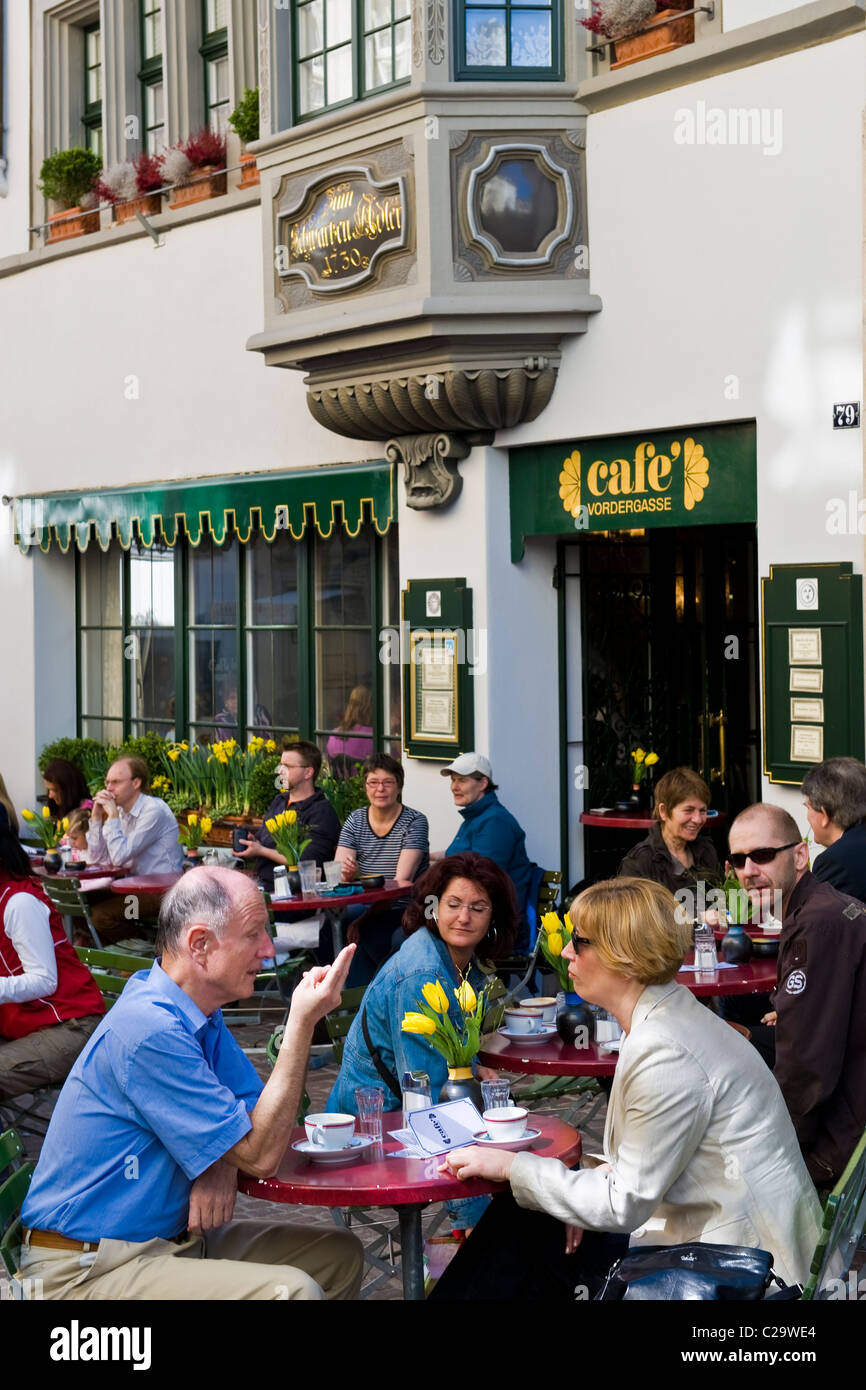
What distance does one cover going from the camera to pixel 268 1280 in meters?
3.92

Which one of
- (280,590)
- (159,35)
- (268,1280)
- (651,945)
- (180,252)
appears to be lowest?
(268,1280)

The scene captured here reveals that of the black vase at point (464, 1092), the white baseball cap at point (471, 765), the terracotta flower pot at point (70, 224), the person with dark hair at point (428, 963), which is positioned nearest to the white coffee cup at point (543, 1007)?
the person with dark hair at point (428, 963)

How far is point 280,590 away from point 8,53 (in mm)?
5879

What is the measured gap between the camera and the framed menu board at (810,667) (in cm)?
802

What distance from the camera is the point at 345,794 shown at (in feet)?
36.8

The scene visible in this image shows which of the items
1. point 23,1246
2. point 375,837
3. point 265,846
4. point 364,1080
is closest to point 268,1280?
point 23,1246

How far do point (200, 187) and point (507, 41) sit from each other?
3.52 metres

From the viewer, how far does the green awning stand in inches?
440

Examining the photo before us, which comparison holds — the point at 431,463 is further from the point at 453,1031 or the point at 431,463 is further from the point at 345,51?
the point at 453,1031

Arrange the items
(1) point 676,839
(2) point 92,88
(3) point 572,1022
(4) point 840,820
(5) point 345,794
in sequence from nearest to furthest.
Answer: (3) point 572,1022
(4) point 840,820
(1) point 676,839
(5) point 345,794
(2) point 92,88

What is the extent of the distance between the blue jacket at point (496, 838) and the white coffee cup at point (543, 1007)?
3.15 metres

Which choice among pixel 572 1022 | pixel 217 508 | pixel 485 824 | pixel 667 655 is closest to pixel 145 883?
Answer: pixel 485 824

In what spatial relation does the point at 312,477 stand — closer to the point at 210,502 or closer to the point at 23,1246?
the point at 210,502

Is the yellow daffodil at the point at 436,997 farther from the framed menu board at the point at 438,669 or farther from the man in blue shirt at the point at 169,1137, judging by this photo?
the framed menu board at the point at 438,669
